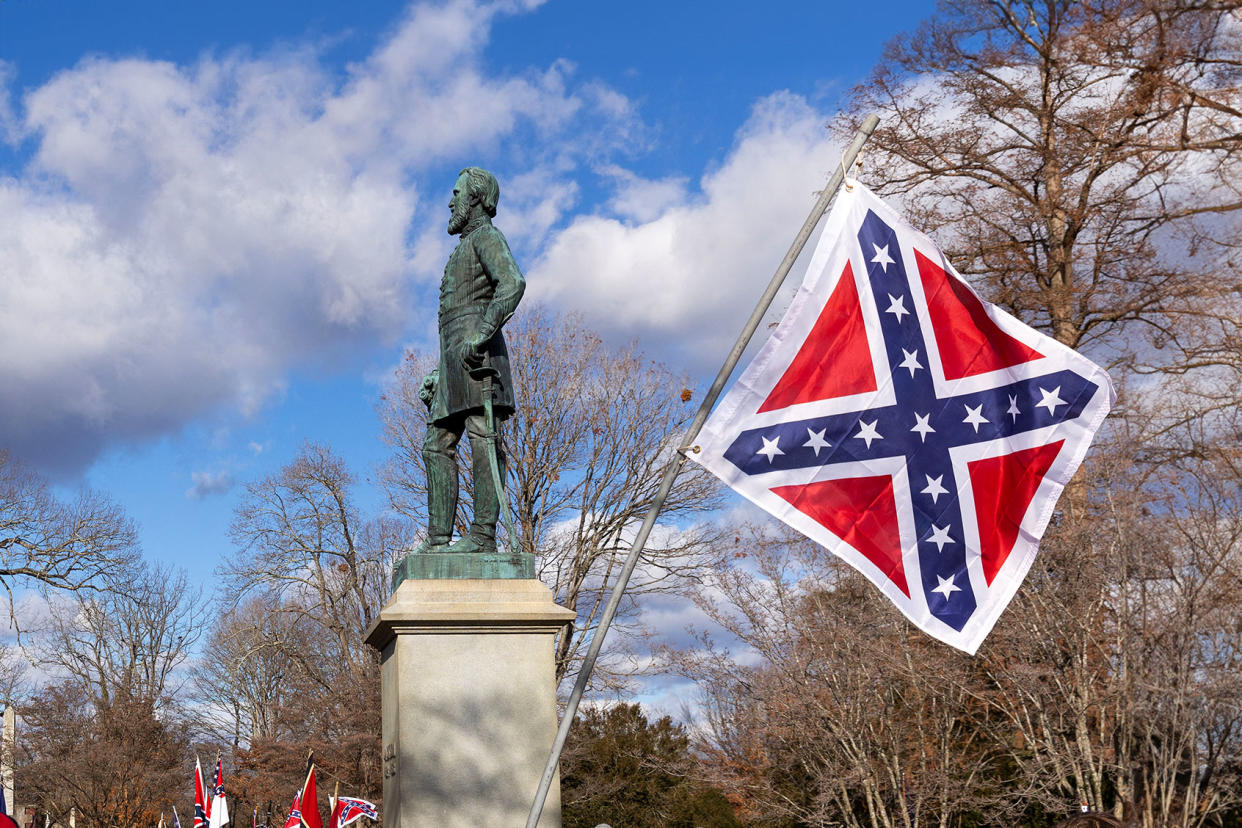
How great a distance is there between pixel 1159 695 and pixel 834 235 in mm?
12481

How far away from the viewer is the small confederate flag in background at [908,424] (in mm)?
6176

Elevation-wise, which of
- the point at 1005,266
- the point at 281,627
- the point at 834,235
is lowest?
A: the point at 834,235

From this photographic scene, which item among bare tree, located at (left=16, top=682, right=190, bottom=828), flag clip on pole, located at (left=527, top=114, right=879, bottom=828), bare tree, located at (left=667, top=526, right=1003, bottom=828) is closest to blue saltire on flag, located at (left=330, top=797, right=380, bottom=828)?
bare tree, located at (left=667, top=526, right=1003, bottom=828)

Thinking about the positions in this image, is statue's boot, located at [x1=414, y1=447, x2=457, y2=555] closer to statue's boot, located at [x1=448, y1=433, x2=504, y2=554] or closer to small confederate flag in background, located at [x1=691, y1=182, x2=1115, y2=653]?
statue's boot, located at [x1=448, y1=433, x2=504, y2=554]

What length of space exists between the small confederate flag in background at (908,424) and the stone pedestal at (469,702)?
2068mm

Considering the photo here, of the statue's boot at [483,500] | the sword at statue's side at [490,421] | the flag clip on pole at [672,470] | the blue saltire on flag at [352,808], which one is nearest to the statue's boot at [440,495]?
the statue's boot at [483,500]

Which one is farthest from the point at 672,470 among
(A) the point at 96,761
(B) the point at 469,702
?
(A) the point at 96,761

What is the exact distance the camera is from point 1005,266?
82.3 feet

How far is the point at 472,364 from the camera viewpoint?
320 inches

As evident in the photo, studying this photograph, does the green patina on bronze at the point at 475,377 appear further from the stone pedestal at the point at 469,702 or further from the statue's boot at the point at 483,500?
the stone pedestal at the point at 469,702

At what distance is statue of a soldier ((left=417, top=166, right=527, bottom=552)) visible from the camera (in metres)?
8.13

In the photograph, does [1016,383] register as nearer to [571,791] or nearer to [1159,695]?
[1159,695]

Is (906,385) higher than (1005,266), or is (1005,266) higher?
(1005,266)

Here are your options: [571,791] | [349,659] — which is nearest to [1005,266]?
[571,791]
